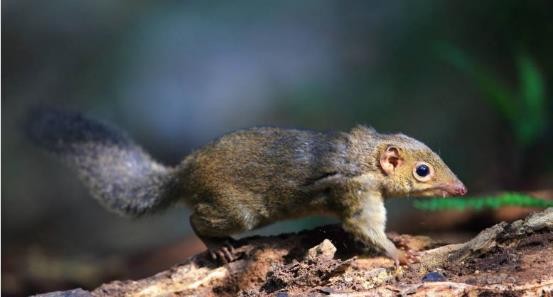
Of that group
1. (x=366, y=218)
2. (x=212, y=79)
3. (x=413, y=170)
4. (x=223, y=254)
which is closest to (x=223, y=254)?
(x=223, y=254)

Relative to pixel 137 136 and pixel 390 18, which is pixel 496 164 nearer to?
pixel 390 18

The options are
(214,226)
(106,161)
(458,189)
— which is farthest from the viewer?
(106,161)

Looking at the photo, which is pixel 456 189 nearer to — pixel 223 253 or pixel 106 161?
pixel 223 253

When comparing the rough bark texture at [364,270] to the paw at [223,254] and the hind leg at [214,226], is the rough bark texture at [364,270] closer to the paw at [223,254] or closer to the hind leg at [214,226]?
the paw at [223,254]

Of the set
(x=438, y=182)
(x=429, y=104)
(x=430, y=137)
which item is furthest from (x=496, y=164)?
(x=438, y=182)

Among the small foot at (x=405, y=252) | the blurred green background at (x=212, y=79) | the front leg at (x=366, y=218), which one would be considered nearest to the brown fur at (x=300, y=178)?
the front leg at (x=366, y=218)

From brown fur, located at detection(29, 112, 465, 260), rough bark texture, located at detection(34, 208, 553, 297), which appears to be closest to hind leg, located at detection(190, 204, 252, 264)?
brown fur, located at detection(29, 112, 465, 260)

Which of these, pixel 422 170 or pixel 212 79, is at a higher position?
pixel 212 79
